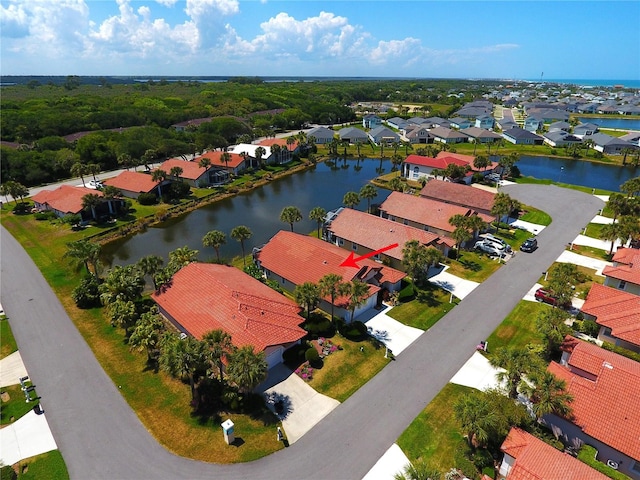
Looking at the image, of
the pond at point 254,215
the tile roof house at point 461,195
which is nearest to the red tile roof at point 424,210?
the tile roof house at point 461,195

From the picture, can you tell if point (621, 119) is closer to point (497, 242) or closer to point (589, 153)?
point (589, 153)

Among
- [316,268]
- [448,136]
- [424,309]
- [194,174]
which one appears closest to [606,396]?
[424,309]

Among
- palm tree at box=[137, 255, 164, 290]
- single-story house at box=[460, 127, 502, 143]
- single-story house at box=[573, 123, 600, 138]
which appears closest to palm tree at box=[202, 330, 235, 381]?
palm tree at box=[137, 255, 164, 290]

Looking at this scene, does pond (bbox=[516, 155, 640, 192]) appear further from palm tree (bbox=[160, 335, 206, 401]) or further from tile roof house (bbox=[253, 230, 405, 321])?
palm tree (bbox=[160, 335, 206, 401])

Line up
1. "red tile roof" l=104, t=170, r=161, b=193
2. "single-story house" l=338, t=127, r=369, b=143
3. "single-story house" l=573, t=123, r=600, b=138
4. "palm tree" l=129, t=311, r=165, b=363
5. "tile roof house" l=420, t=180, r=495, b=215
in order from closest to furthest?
1. "palm tree" l=129, t=311, r=165, b=363
2. "tile roof house" l=420, t=180, r=495, b=215
3. "red tile roof" l=104, t=170, r=161, b=193
4. "single-story house" l=338, t=127, r=369, b=143
5. "single-story house" l=573, t=123, r=600, b=138

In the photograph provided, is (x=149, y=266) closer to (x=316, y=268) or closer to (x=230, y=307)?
(x=230, y=307)

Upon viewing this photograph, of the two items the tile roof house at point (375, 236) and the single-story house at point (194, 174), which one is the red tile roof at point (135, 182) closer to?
the single-story house at point (194, 174)

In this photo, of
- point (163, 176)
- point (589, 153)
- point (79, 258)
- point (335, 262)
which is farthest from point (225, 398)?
point (589, 153)
